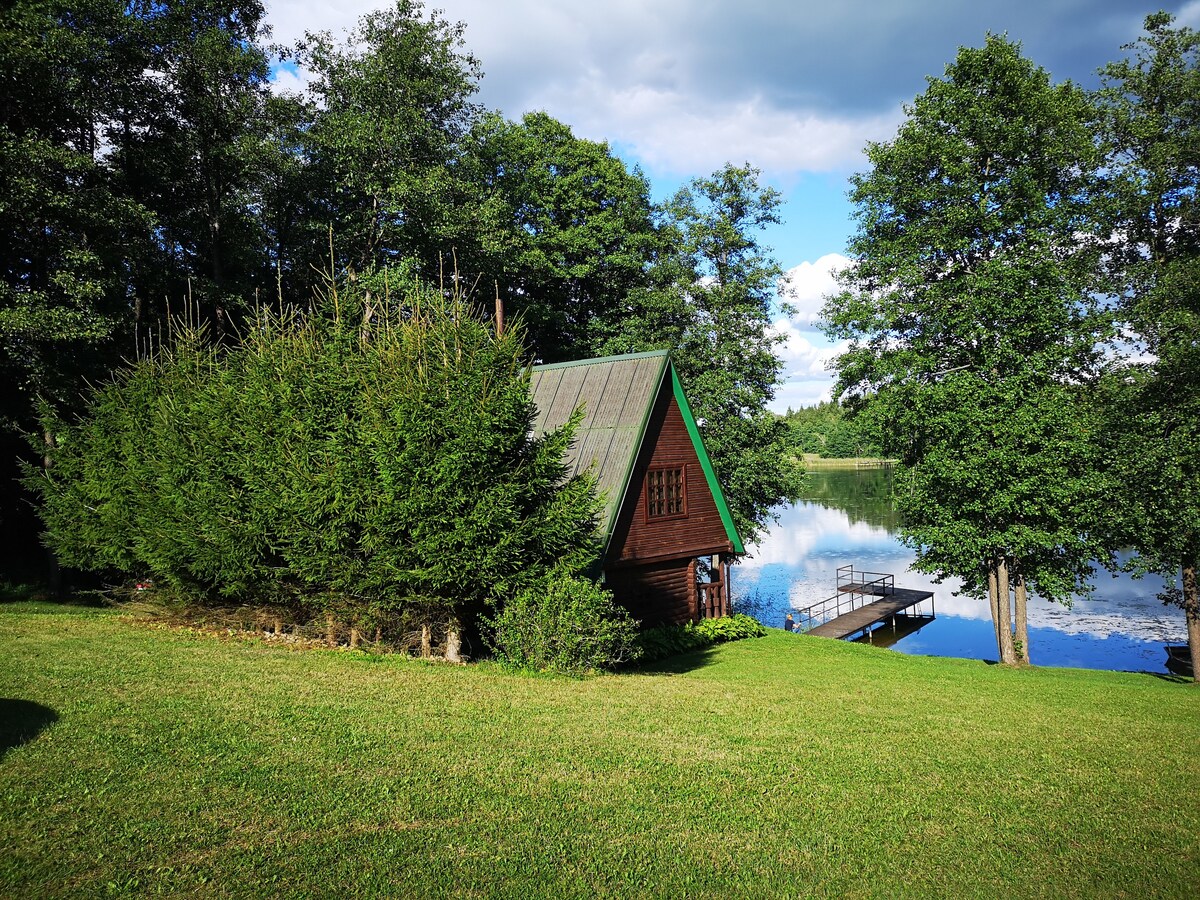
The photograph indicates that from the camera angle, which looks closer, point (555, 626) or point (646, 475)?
point (555, 626)

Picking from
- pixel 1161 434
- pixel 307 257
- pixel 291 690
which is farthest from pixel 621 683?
pixel 307 257

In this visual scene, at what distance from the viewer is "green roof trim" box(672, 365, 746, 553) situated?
22.2m

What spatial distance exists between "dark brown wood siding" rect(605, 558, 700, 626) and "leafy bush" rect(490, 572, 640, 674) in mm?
6630

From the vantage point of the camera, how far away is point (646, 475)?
21172 mm

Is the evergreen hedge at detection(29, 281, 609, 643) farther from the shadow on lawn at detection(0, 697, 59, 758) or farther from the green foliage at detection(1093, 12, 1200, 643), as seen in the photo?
the green foliage at detection(1093, 12, 1200, 643)

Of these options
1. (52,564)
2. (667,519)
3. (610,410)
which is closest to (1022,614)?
(667,519)

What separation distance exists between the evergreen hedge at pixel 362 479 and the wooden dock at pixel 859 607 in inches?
814

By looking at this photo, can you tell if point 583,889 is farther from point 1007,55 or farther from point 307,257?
point 307,257

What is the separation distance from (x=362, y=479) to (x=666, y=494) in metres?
10.5

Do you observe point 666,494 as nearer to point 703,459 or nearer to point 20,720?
point 703,459

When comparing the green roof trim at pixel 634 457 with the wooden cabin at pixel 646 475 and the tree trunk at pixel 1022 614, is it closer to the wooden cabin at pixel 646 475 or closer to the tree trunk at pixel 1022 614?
the wooden cabin at pixel 646 475

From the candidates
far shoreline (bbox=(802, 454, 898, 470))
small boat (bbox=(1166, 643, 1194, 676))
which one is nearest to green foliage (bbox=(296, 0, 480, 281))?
small boat (bbox=(1166, 643, 1194, 676))

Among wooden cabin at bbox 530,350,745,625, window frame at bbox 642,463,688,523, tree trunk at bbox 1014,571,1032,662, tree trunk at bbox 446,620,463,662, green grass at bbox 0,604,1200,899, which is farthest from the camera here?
tree trunk at bbox 1014,571,1032,662

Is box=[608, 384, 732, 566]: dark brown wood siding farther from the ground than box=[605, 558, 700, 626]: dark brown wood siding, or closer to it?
farther from the ground
